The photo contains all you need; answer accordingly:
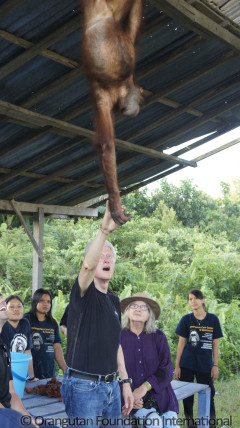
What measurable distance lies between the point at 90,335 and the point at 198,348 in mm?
3205

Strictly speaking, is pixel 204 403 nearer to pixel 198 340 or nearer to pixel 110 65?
pixel 198 340

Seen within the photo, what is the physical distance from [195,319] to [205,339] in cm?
25

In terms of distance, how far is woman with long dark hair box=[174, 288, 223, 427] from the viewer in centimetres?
547

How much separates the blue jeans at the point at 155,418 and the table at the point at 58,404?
0.40 metres

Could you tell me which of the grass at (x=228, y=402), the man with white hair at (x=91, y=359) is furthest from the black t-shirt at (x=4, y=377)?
the grass at (x=228, y=402)

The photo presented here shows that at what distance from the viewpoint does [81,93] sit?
4.75 metres

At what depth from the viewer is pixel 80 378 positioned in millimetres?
2590

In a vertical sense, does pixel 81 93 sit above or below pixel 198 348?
above

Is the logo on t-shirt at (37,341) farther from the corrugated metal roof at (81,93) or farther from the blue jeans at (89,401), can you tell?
the blue jeans at (89,401)

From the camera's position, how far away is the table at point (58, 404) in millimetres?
3445

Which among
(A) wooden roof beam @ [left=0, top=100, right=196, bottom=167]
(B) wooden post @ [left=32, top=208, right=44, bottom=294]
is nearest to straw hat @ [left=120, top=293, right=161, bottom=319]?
(A) wooden roof beam @ [left=0, top=100, right=196, bottom=167]

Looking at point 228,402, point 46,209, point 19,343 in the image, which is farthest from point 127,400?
point 46,209

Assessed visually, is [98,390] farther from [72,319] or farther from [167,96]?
[167,96]

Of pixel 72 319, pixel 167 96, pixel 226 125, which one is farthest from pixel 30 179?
pixel 72 319
